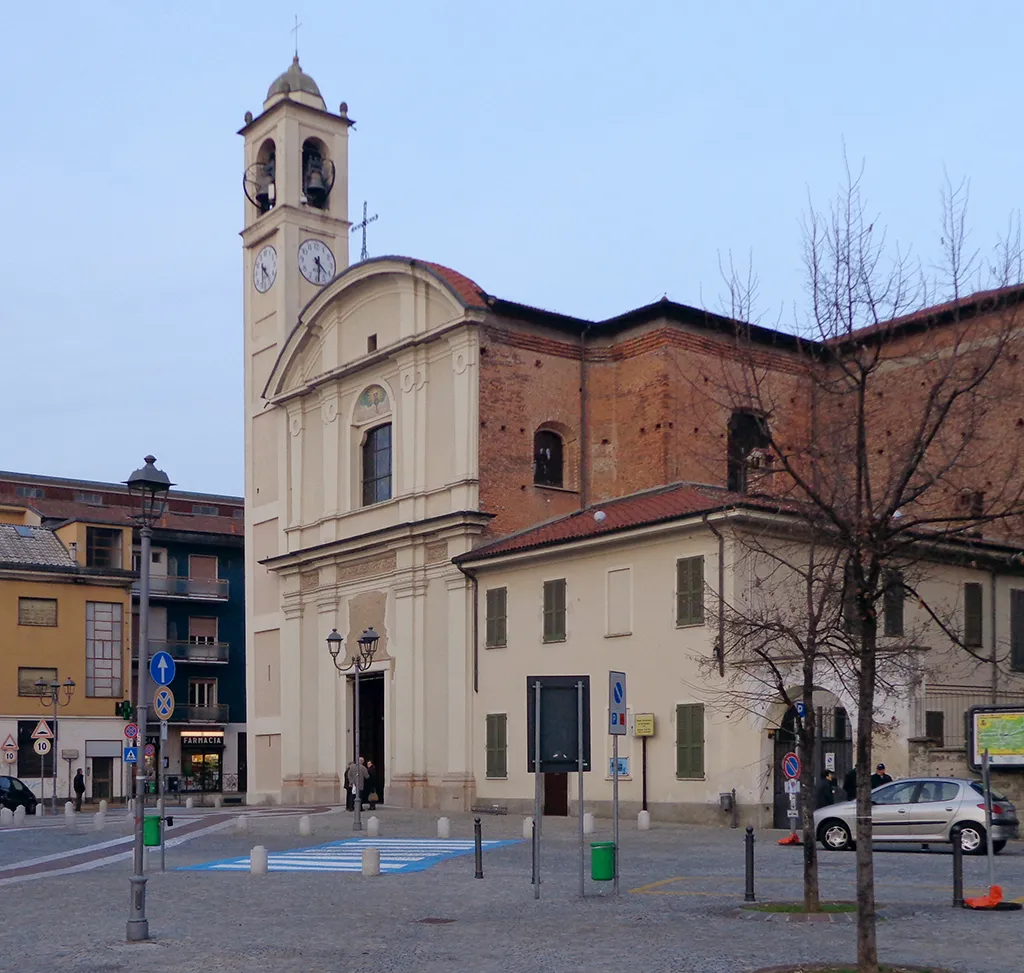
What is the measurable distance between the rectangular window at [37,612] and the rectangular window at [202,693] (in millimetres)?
9735

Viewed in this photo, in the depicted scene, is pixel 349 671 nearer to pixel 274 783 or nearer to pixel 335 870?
pixel 274 783

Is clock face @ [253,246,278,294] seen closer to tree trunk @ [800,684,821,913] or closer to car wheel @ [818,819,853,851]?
car wheel @ [818,819,853,851]

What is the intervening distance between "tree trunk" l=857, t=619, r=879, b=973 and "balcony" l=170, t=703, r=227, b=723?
57632 mm

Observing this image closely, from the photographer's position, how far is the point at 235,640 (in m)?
71.2

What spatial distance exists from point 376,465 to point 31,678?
73.4ft

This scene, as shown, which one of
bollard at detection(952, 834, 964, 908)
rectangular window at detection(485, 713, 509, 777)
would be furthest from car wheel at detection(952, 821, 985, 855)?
rectangular window at detection(485, 713, 509, 777)

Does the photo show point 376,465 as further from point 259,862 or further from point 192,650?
point 192,650

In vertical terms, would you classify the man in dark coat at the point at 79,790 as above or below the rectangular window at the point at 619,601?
below

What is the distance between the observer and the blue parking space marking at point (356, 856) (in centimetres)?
2366

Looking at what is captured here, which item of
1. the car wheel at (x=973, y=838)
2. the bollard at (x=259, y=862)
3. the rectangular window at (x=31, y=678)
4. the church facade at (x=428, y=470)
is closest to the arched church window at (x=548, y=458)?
the church facade at (x=428, y=470)

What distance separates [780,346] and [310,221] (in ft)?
56.0

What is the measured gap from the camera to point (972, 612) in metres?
34.9

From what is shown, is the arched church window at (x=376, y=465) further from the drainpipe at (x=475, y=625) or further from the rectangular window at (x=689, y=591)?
the rectangular window at (x=689, y=591)

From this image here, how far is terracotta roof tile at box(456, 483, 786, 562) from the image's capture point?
32.5 meters
